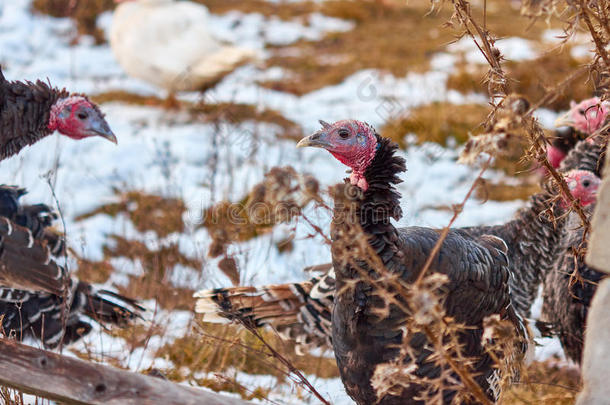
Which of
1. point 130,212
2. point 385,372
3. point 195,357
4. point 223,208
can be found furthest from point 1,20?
point 385,372

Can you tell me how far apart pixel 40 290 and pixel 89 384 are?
1.49 metres

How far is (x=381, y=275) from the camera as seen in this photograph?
7.62 ft

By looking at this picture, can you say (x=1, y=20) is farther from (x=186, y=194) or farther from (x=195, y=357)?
(x=195, y=357)

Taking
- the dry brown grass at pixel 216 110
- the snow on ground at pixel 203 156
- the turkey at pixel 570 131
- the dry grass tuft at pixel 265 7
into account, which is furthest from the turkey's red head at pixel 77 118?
the dry grass tuft at pixel 265 7

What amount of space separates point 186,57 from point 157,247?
9.86 ft

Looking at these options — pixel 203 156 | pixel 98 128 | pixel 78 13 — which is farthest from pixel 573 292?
pixel 78 13

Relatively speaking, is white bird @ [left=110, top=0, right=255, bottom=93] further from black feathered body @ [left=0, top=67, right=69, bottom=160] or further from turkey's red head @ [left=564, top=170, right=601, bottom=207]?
turkey's red head @ [left=564, top=170, right=601, bottom=207]

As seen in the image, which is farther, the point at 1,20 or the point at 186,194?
the point at 1,20

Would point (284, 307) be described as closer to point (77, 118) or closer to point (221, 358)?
point (221, 358)

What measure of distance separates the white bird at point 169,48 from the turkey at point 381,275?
16.0 feet

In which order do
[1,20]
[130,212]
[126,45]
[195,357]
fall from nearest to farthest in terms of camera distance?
[195,357], [130,212], [126,45], [1,20]

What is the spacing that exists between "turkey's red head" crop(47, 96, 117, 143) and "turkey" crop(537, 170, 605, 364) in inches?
103

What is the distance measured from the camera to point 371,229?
238 cm

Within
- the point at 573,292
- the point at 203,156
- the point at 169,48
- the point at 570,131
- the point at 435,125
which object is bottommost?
the point at 573,292
